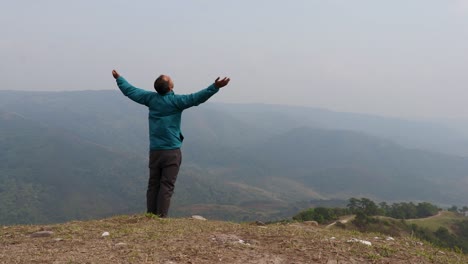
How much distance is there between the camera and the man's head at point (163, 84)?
26.9 ft

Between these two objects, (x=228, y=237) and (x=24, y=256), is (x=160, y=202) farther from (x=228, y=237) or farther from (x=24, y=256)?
(x=24, y=256)

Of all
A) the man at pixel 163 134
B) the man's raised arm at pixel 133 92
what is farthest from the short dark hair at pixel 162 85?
the man's raised arm at pixel 133 92

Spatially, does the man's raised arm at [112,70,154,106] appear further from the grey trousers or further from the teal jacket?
the grey trousers

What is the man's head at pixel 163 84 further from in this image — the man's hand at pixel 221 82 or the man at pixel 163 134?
the man's hand at pixel 221 82

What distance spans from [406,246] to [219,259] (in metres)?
3.81

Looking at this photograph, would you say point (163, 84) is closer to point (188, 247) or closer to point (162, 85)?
point (162, 85)

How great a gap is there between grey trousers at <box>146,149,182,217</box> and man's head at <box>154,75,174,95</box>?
1.35 meters

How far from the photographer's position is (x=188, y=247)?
5.66 metres

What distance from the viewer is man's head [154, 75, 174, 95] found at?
8.21 metres

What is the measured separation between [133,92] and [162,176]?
6.78 feet

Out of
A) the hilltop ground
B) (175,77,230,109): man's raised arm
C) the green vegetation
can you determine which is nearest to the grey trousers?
the hilltop ground

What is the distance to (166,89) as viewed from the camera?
8.23 metres

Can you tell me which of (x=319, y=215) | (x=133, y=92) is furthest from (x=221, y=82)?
(x=319, y=215)

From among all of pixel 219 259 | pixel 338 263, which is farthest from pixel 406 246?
pixel 219 259
